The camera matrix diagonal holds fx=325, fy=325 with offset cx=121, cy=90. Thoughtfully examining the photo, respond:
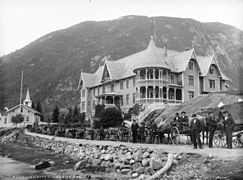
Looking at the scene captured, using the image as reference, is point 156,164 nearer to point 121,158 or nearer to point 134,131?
point 121,158

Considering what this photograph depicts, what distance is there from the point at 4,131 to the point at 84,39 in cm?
8341

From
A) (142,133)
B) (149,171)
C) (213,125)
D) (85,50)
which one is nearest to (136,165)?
(149,171)

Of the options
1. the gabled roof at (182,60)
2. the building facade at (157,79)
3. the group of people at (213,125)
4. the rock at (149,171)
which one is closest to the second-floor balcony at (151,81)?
the building facade at (157,79)

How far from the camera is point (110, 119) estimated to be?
33.8 metres

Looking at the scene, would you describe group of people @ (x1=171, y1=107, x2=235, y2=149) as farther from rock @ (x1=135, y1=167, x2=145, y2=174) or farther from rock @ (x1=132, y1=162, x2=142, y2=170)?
rock @ (x1=135, y1=167, x2=145, y2=174)

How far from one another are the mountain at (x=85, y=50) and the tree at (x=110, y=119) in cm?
5309

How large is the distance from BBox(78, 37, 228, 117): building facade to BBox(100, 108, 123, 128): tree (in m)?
6.97

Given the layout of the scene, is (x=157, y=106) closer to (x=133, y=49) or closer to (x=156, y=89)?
(x=156, y=89)

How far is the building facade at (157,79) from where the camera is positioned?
4084 cm

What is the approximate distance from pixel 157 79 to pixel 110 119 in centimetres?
971

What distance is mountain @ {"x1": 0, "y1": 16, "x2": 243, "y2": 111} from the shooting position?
92688mm

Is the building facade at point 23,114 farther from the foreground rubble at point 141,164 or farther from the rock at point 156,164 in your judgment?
the rock at point 156,164

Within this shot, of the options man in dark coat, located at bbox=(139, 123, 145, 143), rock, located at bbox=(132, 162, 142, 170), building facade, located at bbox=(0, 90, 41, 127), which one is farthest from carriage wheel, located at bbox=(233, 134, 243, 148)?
building facade, located at bbox=(0, 90, 41, 127)

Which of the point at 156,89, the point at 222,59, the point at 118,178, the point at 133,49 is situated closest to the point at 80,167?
the point at 118,178
